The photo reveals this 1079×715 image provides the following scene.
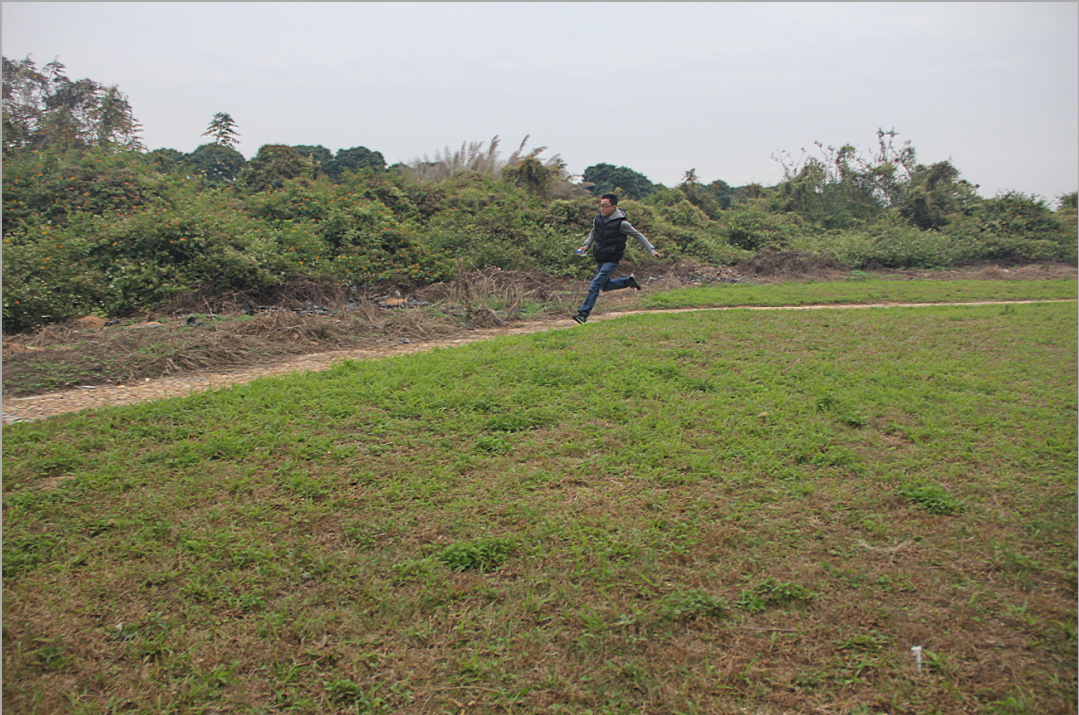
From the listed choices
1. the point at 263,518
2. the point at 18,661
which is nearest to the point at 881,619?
the point at 263,518

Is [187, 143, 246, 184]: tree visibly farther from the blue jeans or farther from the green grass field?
the green grass field

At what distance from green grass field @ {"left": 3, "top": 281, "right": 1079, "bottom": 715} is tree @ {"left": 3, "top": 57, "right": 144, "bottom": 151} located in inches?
595

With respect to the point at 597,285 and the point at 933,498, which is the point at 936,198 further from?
the point at 933,498

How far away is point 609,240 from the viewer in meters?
9.05

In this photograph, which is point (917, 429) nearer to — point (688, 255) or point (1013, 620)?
point (1013, 620)

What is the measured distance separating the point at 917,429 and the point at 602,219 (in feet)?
17.5

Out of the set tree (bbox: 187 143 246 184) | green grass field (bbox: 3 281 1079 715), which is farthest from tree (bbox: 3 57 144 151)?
green grass field (bbox: 3 281 1079 715)

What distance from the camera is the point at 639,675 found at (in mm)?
2580

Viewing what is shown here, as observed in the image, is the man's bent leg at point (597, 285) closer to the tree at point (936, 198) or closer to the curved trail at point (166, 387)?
the curved trail at point (166, 387)

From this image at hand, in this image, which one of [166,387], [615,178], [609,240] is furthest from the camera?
[615,178]

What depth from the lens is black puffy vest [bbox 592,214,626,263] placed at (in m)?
9.00

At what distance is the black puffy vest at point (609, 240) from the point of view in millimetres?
9000

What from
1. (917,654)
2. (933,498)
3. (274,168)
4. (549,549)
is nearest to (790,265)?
Answer: (274,168)

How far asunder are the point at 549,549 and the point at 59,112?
20365mm
